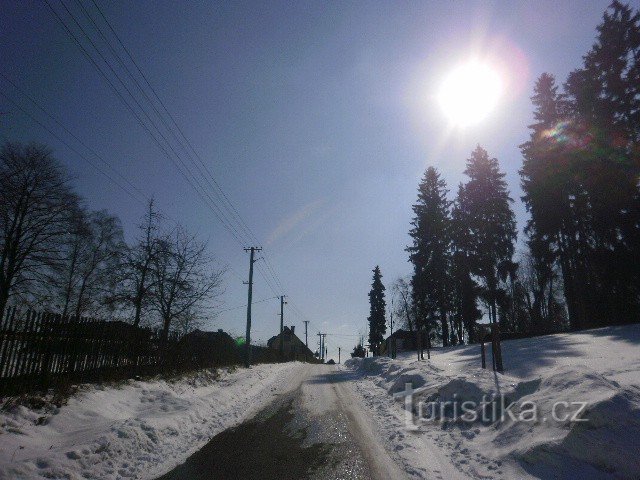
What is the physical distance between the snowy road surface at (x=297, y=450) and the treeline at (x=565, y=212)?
65.8 feet

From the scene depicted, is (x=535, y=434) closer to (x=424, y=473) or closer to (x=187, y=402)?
(x=424, y=473)

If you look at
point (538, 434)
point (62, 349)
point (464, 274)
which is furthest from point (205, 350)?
point (464, 274)

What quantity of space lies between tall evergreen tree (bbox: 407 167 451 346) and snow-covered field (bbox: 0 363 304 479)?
27581 millimetres

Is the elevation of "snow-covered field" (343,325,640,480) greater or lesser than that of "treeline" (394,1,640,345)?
lesser

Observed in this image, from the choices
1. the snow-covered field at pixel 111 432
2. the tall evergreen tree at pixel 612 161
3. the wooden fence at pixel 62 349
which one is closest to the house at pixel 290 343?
the tall evergreen tree at pixel 612 161

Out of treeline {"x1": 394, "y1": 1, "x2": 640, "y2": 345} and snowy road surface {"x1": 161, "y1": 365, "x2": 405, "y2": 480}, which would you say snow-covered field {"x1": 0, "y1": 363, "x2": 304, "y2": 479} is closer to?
snowy road surface {"x1": 161, "y1": 365, "x2": 405, "y2": 480}

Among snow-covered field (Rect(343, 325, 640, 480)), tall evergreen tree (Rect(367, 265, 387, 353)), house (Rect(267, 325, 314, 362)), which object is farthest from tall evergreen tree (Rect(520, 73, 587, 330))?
house (Rect(267, 325, 314, 362))

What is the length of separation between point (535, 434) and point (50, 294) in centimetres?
2479

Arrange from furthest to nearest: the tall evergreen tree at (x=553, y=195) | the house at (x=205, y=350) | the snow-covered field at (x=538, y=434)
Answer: the tall evergreen tree at (x=553, y=195)
the house at (x=205, y=350)
the snow-covered field at (x=538, y=434)

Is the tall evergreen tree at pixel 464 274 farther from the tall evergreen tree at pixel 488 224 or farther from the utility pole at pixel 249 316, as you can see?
the utility pole at pixel 249 316

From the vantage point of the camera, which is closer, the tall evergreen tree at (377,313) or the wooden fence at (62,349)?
the wooden fence at (62,349)

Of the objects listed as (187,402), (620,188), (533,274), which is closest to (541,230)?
(620,188)

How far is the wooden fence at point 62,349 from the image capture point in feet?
25.4

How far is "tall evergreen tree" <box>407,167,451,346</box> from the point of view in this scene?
116 feet
